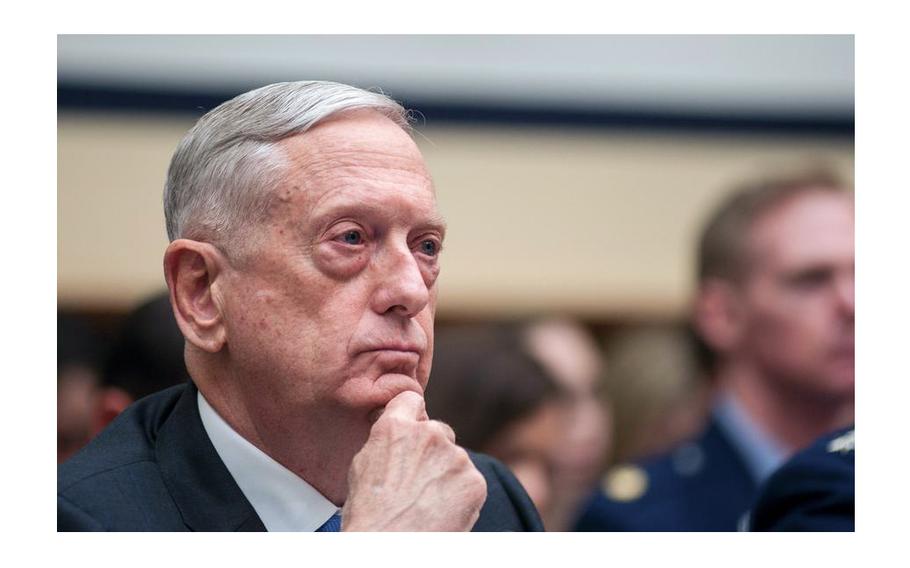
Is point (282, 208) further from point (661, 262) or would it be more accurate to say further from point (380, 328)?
point (661, 262)

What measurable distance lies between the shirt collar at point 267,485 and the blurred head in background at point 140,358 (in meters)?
0.41

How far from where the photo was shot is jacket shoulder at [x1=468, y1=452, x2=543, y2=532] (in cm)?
243

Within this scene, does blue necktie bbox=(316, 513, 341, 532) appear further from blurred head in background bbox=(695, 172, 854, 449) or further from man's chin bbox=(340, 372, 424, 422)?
blurred head in background bbox=(695, 172, 854, 449)

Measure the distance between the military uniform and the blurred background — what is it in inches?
27.5

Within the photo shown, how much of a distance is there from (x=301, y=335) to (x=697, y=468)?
190 cm

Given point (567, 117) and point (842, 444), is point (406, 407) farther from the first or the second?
point (567, 117)

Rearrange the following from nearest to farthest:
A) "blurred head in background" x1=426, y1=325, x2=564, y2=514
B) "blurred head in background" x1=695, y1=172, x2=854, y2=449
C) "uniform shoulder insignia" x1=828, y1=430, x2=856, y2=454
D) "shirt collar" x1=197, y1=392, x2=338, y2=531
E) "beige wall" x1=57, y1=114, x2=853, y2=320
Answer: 1. "shirt collar" x1=197, y1=392, x2=338, y2=531
2. "uniform shoulder insignia" x1=828, y1=430, x2=856, y2=454
3. "beige wall" x1=57, y1=114, x2=853, y2=320
4. "blurred head in background" x1=426, y1=325, x2=564, y2=514
5. "blurred head in background" x1=695, y1=172, x2=854, y2=449

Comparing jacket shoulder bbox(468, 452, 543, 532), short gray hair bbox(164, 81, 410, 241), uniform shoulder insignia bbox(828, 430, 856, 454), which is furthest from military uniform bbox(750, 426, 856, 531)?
short gray hair bbox(164, 81, 410, 241)

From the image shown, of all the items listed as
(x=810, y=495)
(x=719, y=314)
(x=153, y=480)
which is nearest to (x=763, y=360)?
(x=719, y=314)

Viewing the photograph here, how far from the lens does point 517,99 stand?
4.65 meters

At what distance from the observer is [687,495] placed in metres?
3.56

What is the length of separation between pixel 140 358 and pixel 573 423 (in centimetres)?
149

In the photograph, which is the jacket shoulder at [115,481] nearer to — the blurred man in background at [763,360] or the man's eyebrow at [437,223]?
the man's eyebrow at [437,223]

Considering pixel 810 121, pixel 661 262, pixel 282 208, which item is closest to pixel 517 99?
pixel 810 121
